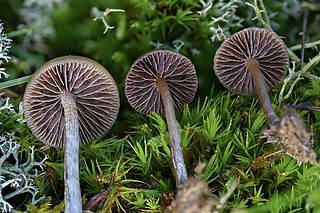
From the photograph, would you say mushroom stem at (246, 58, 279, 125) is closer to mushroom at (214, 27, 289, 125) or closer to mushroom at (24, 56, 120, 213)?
mushroom at (214, 27, 289, 125)

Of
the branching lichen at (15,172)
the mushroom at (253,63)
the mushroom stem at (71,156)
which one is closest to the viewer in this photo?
the mushroom stem at (71,156)

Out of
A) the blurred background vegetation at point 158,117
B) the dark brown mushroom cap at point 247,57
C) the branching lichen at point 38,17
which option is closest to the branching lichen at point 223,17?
the blurred background vegetation at point 158,117

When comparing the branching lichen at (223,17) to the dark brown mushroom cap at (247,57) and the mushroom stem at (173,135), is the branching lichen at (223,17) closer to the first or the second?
the dark brown mushroom cap at (247,57)

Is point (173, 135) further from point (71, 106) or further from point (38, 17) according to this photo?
point (38, 17)

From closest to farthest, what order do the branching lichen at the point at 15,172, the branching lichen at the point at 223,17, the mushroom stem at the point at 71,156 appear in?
the mushroom stem at the point at 71,156 < the branching lichen at the point at 15,172 < the branching lichen at the point at 223,17

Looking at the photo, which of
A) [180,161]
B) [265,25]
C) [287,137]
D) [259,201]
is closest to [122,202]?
[180,161]

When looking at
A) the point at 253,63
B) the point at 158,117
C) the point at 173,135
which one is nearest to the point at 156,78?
the point at 158,117

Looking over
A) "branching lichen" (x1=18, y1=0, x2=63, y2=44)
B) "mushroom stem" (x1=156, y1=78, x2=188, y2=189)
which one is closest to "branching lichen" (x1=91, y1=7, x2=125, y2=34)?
"branching lichen" (x1=18, y1=0, x2=63, y2=44)
